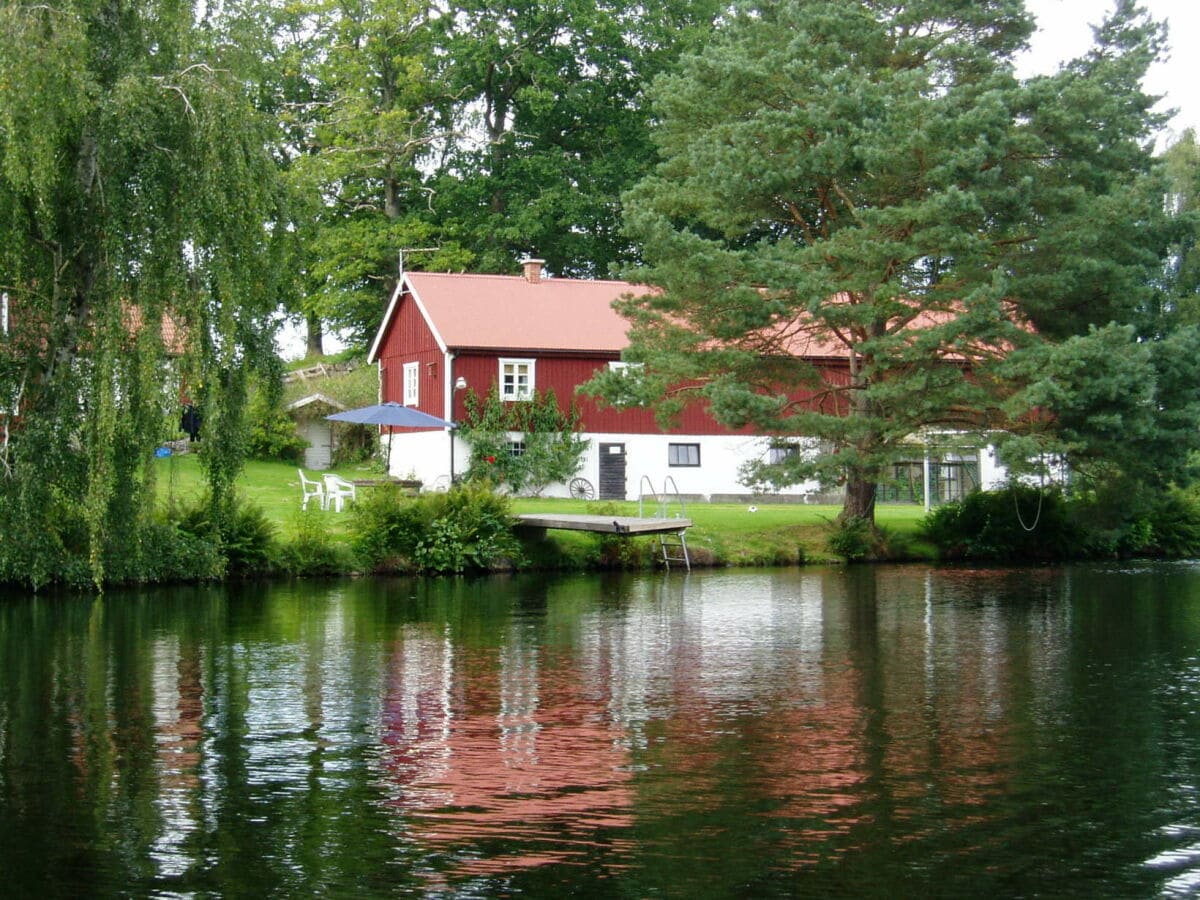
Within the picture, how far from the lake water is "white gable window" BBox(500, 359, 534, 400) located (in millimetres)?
19188

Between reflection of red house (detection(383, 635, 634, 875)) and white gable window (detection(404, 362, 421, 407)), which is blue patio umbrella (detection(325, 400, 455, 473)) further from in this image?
reflection of red house (detection(383, 635, 634, 875))

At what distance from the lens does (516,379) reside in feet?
133

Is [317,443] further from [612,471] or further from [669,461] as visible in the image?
[669,461]

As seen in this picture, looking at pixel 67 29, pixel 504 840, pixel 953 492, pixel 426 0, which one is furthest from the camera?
pixel 426 0

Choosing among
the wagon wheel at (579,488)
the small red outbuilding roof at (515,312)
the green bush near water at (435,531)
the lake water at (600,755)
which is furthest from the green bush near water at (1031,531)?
the lake water at (600,755)

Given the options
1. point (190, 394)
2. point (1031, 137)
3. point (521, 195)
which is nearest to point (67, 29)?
point (190, 394)

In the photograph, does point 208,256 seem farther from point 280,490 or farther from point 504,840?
point 280,490

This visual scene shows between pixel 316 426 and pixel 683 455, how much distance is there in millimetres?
13216

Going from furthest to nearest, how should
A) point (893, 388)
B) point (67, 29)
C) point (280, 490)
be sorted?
1. point (280, 490)
2. point (893, 388)
3. point (67, 29)

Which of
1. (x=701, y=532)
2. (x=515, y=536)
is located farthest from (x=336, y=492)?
(x=701, y=532)

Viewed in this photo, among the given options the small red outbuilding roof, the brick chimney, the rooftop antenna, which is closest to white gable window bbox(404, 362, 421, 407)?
the small red outbuilding roof

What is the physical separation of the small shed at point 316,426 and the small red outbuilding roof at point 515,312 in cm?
370

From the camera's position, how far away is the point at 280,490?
3766 centimetres

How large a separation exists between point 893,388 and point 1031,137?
5.85 meters
